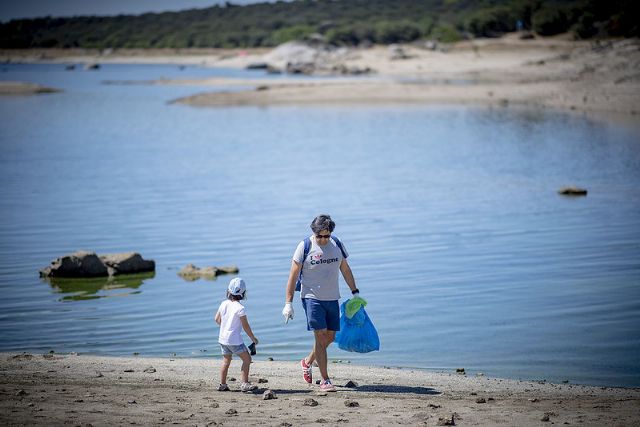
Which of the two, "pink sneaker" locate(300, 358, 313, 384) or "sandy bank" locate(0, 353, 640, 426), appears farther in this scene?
"pink sneaker" locate(300, 358, 313, 384)

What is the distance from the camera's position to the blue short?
28.8 feet

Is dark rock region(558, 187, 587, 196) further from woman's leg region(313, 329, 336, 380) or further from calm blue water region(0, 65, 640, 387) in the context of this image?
woman's leg region(313, 329, 336, 380)

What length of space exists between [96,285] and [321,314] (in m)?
7.36

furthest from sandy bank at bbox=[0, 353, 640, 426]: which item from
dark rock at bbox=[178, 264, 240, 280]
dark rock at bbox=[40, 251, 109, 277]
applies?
dark rock at bbox=[40, 251, 109, 277]

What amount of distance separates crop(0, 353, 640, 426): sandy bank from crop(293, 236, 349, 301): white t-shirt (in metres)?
0.93

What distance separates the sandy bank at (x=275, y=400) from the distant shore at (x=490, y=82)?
32124 mm

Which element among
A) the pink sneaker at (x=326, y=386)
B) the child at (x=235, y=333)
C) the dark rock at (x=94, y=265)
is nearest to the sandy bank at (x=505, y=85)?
the dark rock at (x=94, y=265)

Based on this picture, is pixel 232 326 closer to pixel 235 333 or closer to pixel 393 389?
pixel 235 333

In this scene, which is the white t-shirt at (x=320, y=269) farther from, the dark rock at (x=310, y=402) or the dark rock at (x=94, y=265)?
the dark rock at (x=94, y=265)

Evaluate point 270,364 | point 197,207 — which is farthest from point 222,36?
point 270,364

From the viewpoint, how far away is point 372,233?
18.7m

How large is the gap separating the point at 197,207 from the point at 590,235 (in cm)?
937

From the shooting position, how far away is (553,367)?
10312 mm

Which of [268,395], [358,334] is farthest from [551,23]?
[268,395]
